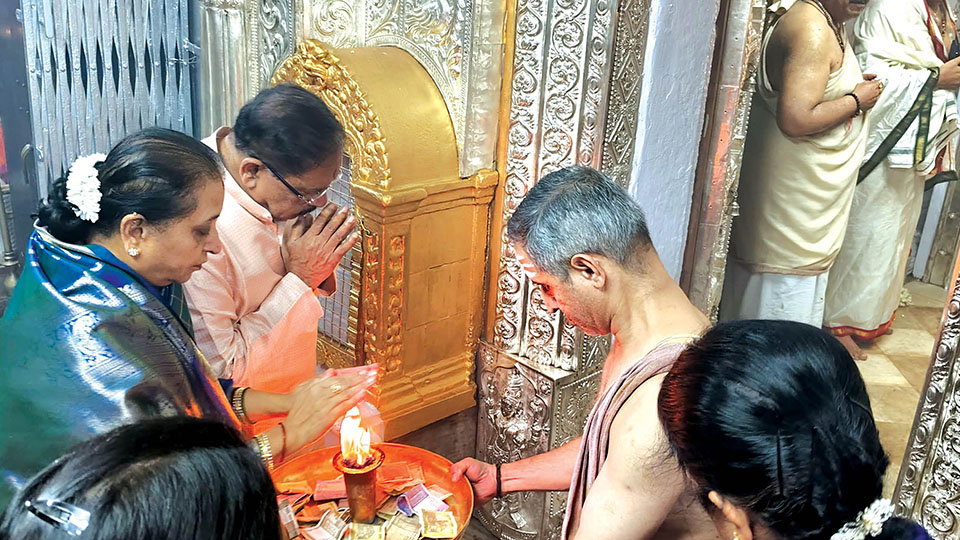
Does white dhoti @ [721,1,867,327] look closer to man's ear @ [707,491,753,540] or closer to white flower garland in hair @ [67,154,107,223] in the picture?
man's ear @ [707,491,753,540]

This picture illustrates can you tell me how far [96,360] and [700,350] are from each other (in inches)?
51.7

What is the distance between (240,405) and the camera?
2408 millimetres

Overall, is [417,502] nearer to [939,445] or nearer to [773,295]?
[939,445]

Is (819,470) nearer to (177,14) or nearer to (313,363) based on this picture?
(313,363)

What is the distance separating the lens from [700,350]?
125 centimetres

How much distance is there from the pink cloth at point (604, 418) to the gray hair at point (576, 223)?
27 cm

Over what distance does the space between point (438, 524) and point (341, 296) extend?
1403 millimetres

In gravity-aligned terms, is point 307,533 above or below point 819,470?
below

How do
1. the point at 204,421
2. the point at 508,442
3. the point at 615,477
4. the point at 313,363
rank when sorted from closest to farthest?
1. the point at 204,421
2. the point at 615,477
3. the point at 313,363
4. the point at 508,442

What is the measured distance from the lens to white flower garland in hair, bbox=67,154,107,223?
1835 mm

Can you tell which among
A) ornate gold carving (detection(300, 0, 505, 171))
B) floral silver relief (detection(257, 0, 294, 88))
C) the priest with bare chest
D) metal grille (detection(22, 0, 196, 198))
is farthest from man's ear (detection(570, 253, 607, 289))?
metal grille (detection(22, 0, 196, 198))

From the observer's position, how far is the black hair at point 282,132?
7.89 feet

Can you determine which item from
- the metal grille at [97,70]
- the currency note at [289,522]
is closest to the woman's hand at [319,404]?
the currency note at [289,522]

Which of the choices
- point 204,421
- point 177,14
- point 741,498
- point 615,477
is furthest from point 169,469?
point 177,14
